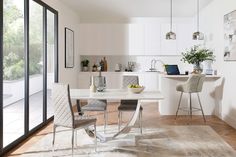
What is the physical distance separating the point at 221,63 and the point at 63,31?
3.64m

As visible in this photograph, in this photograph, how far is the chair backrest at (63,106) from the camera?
3.61m

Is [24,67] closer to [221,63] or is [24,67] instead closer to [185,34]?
[221,63]

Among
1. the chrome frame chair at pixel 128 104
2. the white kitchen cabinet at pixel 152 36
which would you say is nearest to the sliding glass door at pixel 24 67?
the chrome frame chair at pixel 128 104

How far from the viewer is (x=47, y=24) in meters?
5.77

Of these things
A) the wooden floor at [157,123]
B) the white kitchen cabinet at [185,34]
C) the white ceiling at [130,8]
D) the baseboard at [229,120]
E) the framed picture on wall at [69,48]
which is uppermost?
the white ceiling at [130,8]

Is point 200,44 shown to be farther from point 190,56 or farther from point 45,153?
point 45,153

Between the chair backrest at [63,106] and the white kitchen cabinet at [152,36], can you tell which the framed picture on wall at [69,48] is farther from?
the chair backrest at [63,106]

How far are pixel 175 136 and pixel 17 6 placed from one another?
3.19 m

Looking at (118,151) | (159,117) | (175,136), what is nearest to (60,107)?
(118,151)

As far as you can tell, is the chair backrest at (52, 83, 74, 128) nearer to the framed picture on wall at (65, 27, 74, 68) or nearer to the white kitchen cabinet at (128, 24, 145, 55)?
the framed picture on wall at (65, 27, 74, 68)

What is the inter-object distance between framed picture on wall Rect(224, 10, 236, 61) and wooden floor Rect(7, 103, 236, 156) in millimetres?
1286

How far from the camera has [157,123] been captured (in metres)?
5.79

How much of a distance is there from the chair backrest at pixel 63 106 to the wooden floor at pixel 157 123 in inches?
30.2

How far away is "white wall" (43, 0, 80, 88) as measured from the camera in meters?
6.52
